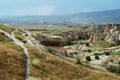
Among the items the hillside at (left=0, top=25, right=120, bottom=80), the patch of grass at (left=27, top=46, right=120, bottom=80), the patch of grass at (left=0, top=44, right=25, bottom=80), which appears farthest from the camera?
the patch of grass at (left=27, top=46, right=120, bottom=80)

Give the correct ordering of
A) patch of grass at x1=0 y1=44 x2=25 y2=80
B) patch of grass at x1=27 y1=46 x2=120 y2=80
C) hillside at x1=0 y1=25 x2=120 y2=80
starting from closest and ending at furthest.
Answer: patch of grass at x1=0 y1=44 x2=25 y2=80
hillside at x1=0 y1=25 x2=120 y2=80
patch of grass at x1=27 y1=46 x2=120 y2=80

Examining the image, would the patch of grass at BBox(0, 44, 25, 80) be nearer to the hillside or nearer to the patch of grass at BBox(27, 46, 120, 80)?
the hillside

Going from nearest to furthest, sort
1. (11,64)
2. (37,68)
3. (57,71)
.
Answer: (11,64) < (37,68) < (57,71)

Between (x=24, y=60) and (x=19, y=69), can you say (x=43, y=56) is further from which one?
(x=19, y=69)

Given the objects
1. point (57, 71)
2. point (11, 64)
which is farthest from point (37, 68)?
point (11, 64)

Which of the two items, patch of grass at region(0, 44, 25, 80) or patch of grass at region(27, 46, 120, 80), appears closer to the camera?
patch of grass at region(0, 44, 25, 80)

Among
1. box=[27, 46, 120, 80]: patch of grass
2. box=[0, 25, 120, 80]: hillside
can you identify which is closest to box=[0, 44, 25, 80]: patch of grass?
box=[0, 25, 120, 80]: hillside

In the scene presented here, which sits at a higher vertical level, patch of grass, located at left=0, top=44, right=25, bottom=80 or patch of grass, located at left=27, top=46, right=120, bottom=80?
patch of grass, located at left=0, top=44, right=25, bottom=80

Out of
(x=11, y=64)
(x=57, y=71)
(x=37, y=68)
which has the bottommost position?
(x=57, y=71)

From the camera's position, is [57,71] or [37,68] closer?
[37,68]

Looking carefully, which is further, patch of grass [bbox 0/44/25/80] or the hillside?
the hillside

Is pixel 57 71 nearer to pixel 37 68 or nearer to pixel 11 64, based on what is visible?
pixel 37 68

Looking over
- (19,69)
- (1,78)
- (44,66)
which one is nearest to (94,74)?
(44,66)
